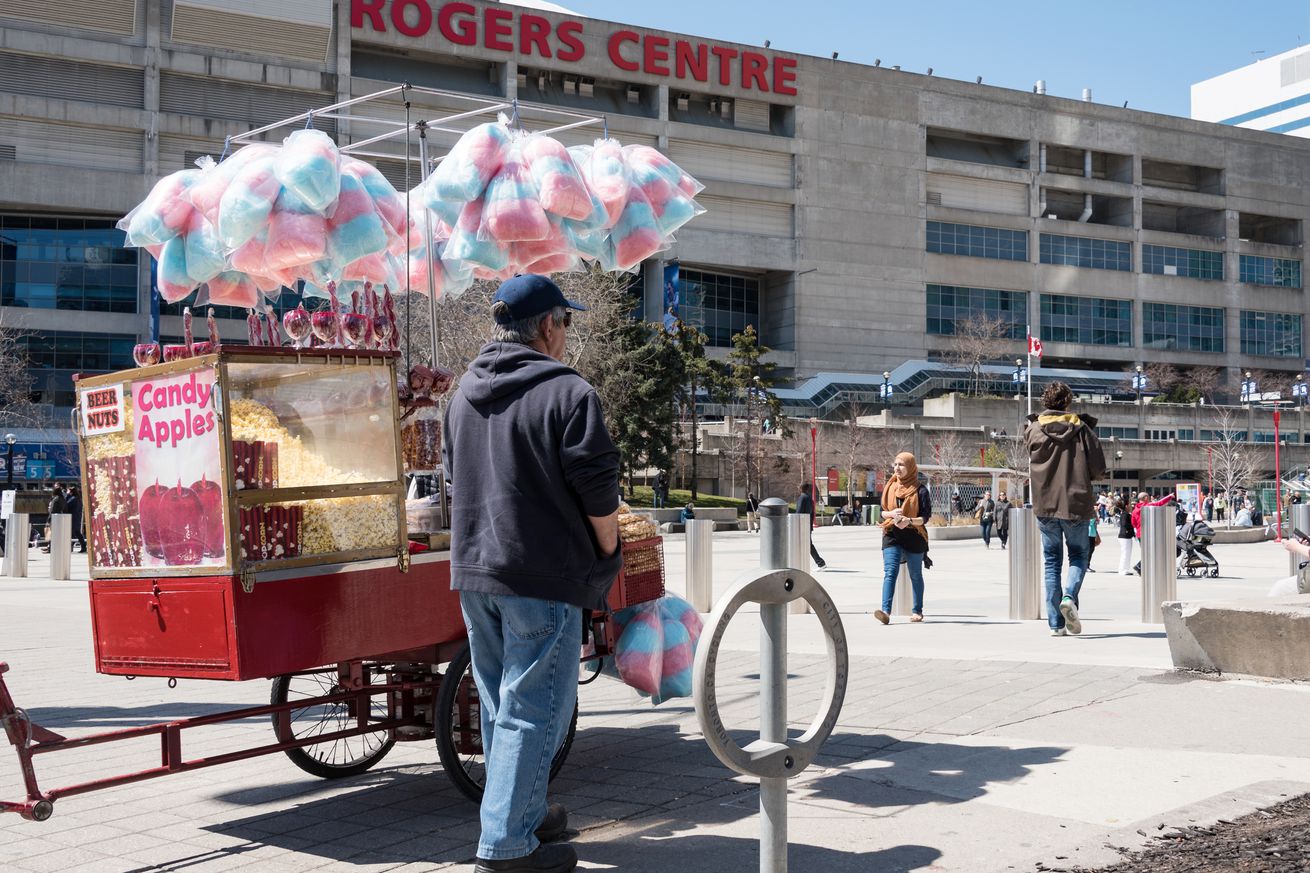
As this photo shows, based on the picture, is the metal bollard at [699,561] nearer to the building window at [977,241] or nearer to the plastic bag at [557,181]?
the plastic bag at [557,181]

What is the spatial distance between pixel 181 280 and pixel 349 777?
324 centimetres

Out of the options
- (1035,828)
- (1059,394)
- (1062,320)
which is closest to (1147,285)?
(1062,320)

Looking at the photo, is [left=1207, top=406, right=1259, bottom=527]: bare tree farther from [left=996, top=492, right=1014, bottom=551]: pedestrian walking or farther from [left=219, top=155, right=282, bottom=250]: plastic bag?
[left=219, top=155, right=282, bottom=250]: plastic bag

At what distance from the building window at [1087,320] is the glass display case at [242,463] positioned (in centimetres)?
8853

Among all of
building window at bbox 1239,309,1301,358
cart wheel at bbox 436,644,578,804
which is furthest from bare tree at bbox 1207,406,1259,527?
cart wheel at bbox 436,644,578,804

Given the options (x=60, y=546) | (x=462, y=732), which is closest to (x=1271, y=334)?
(x=60, y=546)

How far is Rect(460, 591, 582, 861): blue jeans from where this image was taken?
394 centimetres

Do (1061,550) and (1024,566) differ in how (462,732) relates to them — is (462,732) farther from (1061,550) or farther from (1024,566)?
(1024,566)

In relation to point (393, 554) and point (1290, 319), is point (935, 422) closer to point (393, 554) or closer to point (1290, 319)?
point (1290, 319)

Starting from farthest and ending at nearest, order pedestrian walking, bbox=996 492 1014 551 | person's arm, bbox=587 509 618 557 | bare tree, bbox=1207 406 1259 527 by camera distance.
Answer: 1. bare tree, bbox=1207 406 1259 527
2. pedestrian walking, bbox=996 492 1014 551
3. person's arm, bbox=587 509 618 557

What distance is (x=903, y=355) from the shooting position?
85062mm

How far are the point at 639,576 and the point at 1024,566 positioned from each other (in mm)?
7521

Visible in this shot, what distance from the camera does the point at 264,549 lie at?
15.8 feet

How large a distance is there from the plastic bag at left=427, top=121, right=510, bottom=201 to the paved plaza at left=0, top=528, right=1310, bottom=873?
323 centimetres
